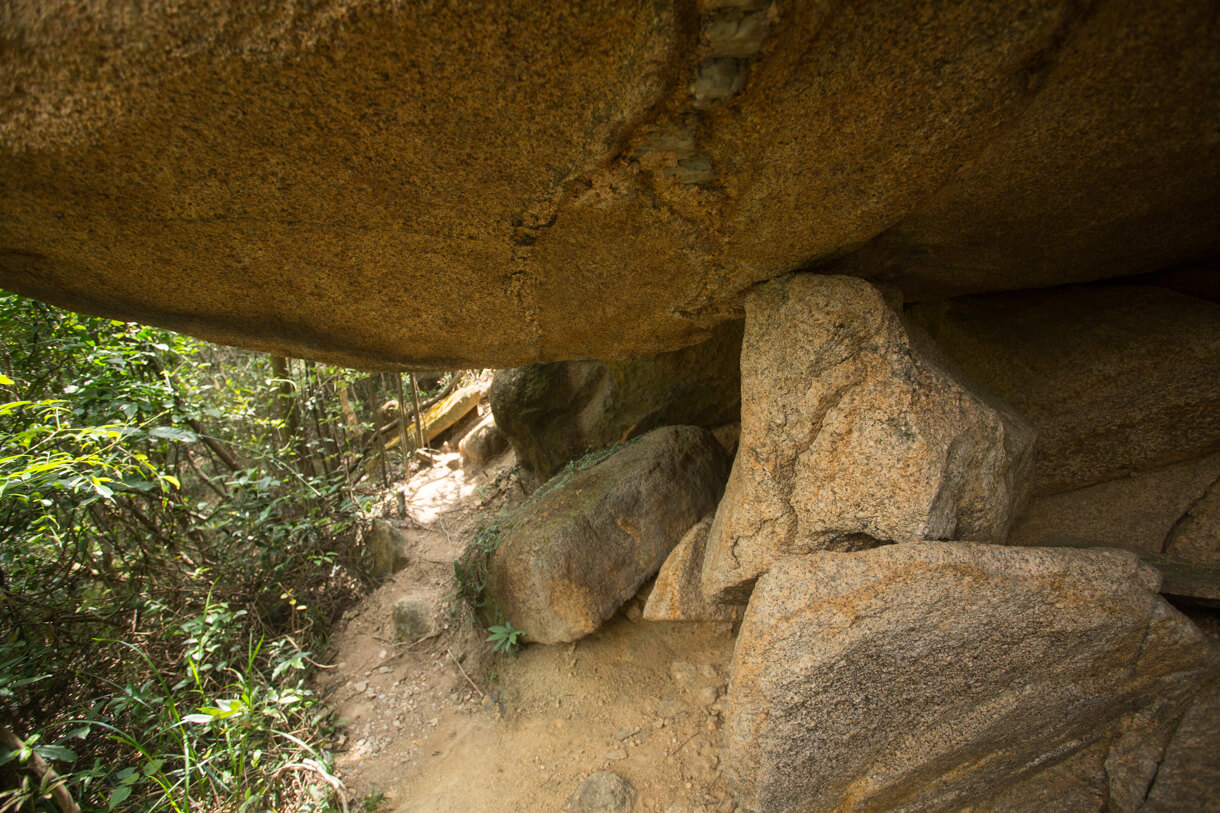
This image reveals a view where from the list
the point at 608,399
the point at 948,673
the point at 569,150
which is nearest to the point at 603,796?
the point at 948,673

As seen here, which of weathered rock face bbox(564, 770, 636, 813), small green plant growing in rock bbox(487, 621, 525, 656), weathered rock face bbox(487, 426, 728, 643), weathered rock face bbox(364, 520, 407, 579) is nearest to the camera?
→ weathered rock face bbox(564, 770, 636, 813)

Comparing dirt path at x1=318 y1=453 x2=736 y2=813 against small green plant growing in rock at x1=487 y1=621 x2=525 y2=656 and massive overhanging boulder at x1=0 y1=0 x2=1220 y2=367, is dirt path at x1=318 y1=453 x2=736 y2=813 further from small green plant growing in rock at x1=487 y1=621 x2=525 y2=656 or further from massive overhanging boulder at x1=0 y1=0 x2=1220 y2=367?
massive overhanging boulder at x1=0 y1=0 x2=1220 y2=367

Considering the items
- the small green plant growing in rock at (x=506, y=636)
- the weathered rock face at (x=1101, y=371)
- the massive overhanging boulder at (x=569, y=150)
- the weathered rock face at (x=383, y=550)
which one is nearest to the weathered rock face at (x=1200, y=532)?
the weathered rock face at (x=1101, y=371)

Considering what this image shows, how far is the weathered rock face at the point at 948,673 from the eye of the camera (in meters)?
1.41

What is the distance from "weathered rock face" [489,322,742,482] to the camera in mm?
3328

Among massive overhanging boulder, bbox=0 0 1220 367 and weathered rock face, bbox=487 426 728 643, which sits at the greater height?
massive overhanging boulder, bbox=0 0 1220 367

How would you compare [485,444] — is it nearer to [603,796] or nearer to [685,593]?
[685,593]

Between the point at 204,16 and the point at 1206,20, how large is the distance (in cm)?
191

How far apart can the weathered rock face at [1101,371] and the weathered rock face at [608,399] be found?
130cm

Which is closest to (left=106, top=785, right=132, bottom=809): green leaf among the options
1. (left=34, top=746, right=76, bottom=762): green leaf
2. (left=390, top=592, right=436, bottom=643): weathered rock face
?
(left=34, top=746, right=76, bottom=762): green leaf

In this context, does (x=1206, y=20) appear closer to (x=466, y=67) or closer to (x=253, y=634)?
(x=466, y=67)

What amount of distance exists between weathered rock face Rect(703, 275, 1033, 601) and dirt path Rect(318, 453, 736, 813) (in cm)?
80

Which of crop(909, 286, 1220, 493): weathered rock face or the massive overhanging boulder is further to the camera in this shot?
crop(909, 286, 1220, 493): weathered rock face

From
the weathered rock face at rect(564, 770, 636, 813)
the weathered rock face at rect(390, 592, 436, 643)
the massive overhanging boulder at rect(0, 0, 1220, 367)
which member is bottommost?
the weathered rock face at rect(390, 592, 436, 643)
